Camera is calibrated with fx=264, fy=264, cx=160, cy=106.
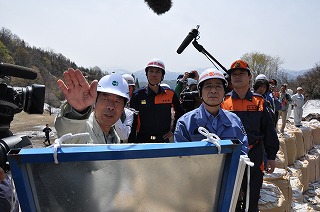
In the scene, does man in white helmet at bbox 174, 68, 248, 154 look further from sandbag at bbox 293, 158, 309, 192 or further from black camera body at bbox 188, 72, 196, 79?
sandbag at bbox 293, 158, 309, 192

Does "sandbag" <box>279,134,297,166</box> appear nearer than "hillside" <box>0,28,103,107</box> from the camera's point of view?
Yes

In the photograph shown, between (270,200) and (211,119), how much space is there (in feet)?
6.85

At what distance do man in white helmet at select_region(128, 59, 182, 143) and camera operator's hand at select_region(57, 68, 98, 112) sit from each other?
77.6 inches

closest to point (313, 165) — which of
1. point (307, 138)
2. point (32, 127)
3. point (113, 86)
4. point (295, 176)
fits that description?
point (307, 138)

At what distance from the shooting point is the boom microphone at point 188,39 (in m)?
3.86

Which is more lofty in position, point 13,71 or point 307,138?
point 13,71

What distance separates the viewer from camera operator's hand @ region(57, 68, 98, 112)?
137 cm

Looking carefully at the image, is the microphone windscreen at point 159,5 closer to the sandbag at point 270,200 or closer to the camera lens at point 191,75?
the camera lens at point 191,75

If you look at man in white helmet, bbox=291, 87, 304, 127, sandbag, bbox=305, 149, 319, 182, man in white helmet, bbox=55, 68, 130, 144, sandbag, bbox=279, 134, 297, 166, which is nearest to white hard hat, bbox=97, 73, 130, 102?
man in white helmet, bbox=55, 68, 130, 144

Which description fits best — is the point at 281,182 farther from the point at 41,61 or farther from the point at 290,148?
the point at 41,61

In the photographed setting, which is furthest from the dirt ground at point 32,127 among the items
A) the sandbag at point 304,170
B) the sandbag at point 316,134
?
the sandbag at point 316,134

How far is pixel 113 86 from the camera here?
5.97ft

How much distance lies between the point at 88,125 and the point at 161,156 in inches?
30.1

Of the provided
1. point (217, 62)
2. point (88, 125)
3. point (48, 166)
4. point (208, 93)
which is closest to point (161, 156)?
point (48, 166)
